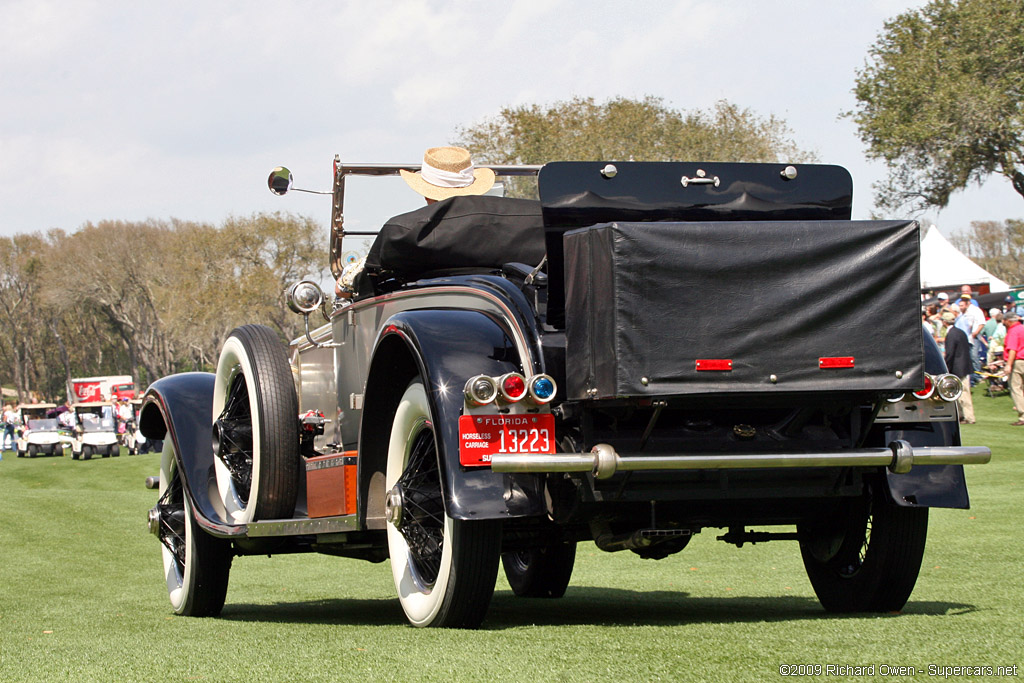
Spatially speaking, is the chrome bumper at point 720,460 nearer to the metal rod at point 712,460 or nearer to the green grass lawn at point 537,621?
the metal rod at point 712,460

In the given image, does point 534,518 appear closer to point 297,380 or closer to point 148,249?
point 297,380

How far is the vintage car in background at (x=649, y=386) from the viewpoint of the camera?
13.5ft

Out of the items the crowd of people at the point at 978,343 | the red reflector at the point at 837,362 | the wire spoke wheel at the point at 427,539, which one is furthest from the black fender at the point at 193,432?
the crowd of people at the point at 978,343

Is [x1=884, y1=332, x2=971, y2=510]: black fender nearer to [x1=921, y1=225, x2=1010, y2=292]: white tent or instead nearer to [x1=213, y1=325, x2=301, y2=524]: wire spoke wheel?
[x1=213, y1=325, x2=301, y2=524]: wire spoke wheel

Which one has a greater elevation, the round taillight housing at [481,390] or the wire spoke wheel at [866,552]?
the round taillight housing at [481,390]

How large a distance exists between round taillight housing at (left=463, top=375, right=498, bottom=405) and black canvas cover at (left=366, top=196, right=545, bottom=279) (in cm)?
124

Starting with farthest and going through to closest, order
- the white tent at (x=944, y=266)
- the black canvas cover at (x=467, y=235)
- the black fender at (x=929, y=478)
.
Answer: the white tent at (x=944, y=266) → the black canvas cover at (x=467, y=235) → the black fender at (x=929, y=478)

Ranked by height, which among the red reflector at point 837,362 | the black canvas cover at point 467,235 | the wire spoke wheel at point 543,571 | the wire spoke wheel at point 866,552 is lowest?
the wire spoke wheel at point 543,571

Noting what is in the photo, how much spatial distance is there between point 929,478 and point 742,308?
1226 mm

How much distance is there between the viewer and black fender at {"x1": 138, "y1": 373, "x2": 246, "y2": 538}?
6.56m

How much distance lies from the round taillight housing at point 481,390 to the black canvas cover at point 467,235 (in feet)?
4.06

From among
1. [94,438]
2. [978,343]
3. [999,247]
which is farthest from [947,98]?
[999,247]

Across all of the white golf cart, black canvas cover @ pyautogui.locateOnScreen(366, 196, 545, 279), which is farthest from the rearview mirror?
the white golf cart

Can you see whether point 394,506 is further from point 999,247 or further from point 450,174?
point 999,247
